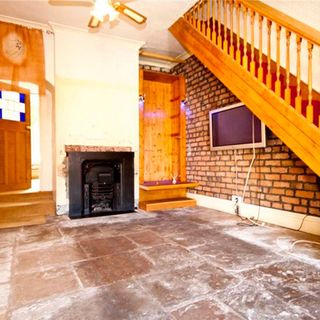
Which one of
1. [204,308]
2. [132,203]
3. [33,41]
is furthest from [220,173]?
[33,41]

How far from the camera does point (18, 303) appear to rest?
146cm

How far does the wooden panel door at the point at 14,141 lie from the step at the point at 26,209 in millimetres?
1109

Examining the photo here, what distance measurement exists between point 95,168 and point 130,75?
177cm

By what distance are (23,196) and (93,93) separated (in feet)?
6.41

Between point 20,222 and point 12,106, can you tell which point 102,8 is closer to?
point 20,222

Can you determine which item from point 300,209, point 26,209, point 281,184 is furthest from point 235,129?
point 26,209

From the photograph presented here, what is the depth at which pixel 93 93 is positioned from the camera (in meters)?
4.09

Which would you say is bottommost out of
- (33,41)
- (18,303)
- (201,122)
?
(18,303)

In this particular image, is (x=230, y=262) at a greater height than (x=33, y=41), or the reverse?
(x=33, y=41)

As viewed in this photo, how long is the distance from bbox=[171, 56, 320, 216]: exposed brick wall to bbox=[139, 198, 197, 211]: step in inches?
11.8

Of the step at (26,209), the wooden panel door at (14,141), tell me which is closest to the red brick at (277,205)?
the step at (26,209)

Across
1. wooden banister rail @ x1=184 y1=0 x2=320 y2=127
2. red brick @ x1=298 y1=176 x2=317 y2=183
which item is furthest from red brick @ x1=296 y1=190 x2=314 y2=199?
wooden banister rail @ x1=184 y1=0 x2=320 y2=127

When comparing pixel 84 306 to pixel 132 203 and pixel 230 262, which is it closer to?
pixel 230 262

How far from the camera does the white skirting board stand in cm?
274
